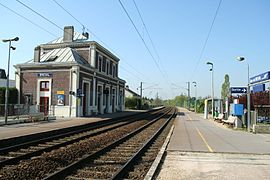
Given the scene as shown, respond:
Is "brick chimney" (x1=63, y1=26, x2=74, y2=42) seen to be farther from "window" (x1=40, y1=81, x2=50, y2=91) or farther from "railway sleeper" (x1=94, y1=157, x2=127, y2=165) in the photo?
"railway sleeper" (x1=94, y1=157, x2=127, y2=165)

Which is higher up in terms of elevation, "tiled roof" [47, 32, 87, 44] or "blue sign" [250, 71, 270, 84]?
"tiled roof" [47, 32, 87, 44]

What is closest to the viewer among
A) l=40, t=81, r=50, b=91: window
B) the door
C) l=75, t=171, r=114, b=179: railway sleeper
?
l=75, t=171, r=114, b=179: railway sleeper

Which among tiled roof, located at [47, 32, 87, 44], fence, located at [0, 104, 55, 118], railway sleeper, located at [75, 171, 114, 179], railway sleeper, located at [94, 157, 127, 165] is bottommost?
railway sleeper, located at [94, 157, 127, 165]

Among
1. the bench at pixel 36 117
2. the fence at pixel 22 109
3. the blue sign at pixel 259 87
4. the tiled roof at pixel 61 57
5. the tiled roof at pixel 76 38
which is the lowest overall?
the bench at pixel 36 117

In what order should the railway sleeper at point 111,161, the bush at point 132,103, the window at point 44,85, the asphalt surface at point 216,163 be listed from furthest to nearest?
1. the bush at point 132,103
2. the window at point 44,85
3. the railway sleeper at point 111,161
4. the asphalt surface at point 216,163

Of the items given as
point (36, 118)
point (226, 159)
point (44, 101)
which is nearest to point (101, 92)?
point (44, 101)

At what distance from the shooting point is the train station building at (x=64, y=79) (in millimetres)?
36219

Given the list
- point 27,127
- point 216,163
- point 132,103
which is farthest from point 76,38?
point 216,163

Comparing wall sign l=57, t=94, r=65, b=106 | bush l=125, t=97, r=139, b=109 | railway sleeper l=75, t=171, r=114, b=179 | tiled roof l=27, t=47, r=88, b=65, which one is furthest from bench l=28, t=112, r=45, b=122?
bush l=125, t=97, r=139, b=109

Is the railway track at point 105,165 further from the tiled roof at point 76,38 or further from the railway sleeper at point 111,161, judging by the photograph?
the tiled roof at point 76,38

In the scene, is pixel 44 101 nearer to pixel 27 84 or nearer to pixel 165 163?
pixel 27 84

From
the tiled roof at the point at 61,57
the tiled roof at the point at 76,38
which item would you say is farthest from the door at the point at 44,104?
the tiled roof at the point at 76,38

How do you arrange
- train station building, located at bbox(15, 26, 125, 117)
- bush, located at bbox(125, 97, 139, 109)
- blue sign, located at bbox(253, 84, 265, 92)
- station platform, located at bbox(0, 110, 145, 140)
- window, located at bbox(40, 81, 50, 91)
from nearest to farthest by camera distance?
station platform, located at bbox(0, 110, 145, 140)
blue sign, located at bbox(253, 84, 265, 92)
train station building, located at bbox(15, 26, 125, 117)
window, located at bbox(40, 81, 50, 91)
bush, located at bbox(125, 97, 139, 109)

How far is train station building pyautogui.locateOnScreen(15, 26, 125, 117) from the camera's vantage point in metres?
36.2
